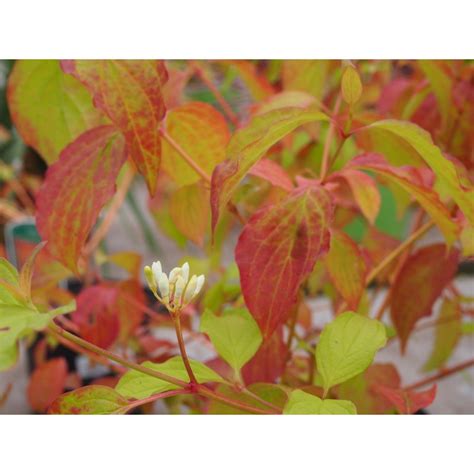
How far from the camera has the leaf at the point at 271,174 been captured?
0.30 meters

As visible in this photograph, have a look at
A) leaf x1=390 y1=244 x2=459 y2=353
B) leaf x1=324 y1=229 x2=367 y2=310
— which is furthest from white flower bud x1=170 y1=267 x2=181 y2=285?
leaf x1=390 y1=244 x2=459 y2=353

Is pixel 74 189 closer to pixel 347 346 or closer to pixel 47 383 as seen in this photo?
pixel 347 346

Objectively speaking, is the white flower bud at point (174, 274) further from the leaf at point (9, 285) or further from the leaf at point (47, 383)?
the leaf at point (47, 383)

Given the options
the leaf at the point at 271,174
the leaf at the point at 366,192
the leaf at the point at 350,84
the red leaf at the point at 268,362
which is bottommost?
the red leaf at the point at 268,362

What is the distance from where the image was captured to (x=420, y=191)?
28cm

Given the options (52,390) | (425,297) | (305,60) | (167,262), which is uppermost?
(305,60)

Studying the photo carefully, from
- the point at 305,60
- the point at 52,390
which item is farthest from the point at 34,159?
the point at 305,60

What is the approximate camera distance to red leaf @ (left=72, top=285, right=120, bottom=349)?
482 millimetres

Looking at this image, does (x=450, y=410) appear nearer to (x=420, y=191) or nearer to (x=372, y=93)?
(x=372, y=93)

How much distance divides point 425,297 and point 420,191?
142mm

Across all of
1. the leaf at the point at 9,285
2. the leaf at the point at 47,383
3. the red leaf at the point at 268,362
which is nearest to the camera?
the leaf at the point at 9,285

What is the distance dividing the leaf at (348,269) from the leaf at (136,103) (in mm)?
88

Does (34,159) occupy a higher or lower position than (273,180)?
lower

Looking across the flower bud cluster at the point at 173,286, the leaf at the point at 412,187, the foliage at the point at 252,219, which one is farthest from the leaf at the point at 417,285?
the flower bud cluster at the point at 173,286
